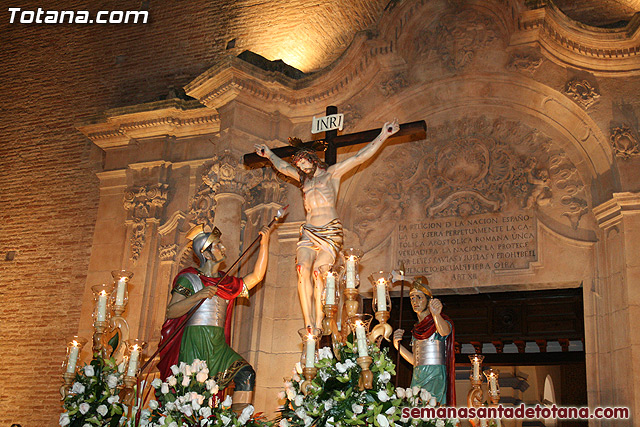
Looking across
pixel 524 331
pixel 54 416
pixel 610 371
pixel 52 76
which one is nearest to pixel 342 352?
pixel 610 371

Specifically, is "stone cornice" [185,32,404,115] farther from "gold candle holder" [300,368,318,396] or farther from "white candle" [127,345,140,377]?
"gold candle holder" [300,368,318,396]

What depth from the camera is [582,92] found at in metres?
9.24

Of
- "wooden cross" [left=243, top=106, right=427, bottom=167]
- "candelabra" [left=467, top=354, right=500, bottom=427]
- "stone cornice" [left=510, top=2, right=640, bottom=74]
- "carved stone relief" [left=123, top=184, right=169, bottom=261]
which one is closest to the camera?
"candelabra" [left=467, top=354, right=500, bottom=427]

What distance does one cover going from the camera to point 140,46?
13961 millimetres

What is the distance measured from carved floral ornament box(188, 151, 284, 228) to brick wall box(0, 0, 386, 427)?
10.0 feet

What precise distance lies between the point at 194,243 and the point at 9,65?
905 centimetres

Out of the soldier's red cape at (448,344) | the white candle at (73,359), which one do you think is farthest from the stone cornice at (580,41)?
the white candle at (73,359)

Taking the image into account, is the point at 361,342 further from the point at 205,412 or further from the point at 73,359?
the point at 73,359

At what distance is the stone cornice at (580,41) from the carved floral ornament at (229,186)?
3756 mm

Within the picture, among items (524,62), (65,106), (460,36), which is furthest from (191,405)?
(65,106)

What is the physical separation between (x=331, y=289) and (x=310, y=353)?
60cm

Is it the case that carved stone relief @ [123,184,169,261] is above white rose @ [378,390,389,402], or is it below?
above

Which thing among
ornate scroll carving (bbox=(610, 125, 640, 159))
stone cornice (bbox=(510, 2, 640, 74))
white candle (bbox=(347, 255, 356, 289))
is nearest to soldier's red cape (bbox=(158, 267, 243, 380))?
white candle (bbox=(347, 255, 356, 289))

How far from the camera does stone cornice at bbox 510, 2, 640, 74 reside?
9.04 m
